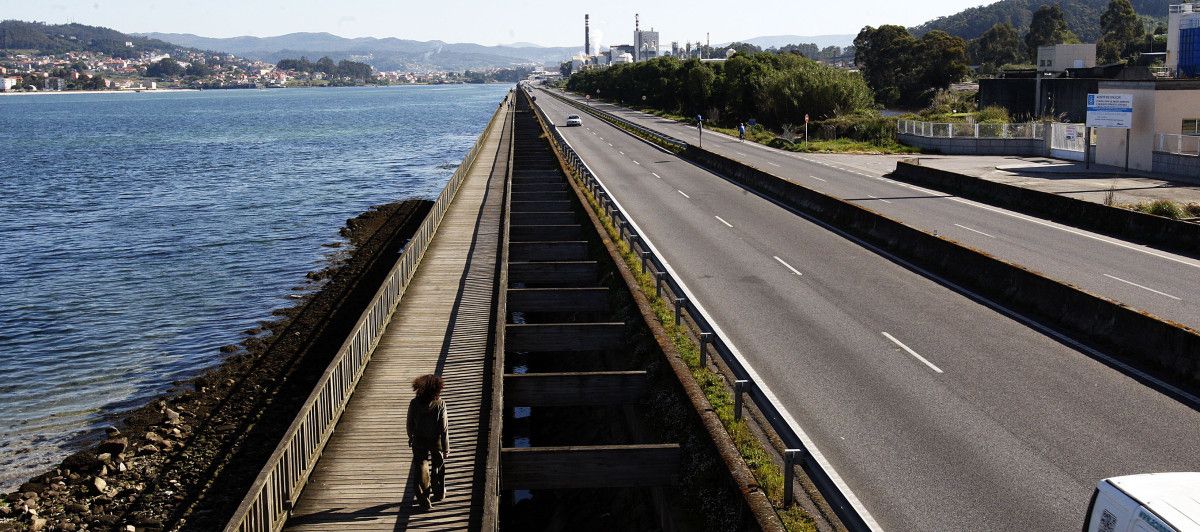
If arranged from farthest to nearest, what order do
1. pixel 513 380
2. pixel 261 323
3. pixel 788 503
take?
pixel 261 323 → pixel 513 380 → pixel 788 503

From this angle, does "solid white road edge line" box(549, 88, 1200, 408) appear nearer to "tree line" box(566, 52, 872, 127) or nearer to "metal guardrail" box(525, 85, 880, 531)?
"metal guardrail" box(525, 85, 880, 531)

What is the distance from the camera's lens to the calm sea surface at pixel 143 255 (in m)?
26.4

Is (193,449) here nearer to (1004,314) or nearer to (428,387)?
(428,387)

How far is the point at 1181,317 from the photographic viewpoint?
1875 cm

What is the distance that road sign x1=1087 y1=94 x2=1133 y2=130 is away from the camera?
4103cm

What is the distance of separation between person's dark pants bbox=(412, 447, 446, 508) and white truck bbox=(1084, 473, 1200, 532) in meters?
6.48

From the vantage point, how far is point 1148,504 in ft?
25.3

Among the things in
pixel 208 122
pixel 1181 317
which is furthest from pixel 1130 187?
pixel 208 122

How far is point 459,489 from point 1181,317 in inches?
551

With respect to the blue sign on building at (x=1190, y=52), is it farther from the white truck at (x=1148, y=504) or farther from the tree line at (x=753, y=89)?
the white truck at (x=1148, y=504)

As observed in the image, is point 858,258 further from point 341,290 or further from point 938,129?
point 938,129

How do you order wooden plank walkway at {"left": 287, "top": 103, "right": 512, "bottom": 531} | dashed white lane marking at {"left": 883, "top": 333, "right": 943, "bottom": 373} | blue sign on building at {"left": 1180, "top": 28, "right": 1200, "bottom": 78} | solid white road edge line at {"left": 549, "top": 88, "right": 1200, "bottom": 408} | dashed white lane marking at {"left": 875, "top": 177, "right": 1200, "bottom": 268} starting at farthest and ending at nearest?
blue sign on building at {"left": 1180, "top": 28, "right": 1200, "bottom": 78} < dashed white lane marking at {"left": 875, "top": 177, "right": 1200, "bottom": 268} < dashed white lane marking at {"left": 883, "top": 333, "right": 943, "bottom": 373} < solid white road edge line at {"left": 549, "top": 88, "right": 1200, "bottom": 408} < wooden plank walkway at {"left": 287, "top": 103, "right": 512, "bottom": 531}

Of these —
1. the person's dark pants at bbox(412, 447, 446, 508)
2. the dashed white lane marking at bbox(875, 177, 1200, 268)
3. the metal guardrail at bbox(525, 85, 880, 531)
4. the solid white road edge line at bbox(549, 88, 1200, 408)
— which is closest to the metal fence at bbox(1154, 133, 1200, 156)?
the dashed white lane marking at bbox(875, 177, 1200, 268)

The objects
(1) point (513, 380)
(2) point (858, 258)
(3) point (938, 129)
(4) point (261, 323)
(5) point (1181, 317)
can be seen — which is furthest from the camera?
(3) point (938, 129)
